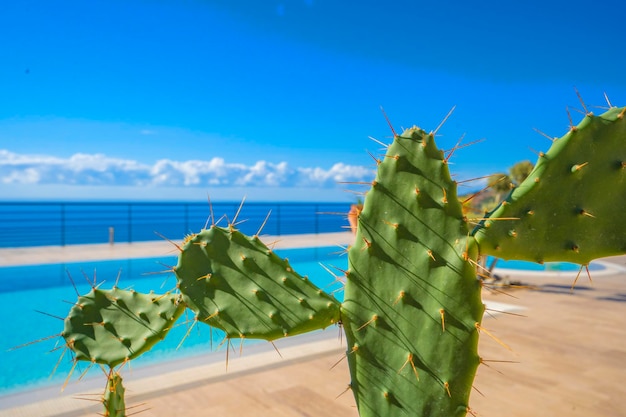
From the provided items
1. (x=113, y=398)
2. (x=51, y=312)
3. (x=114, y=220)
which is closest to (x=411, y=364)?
(x=113, y=398)

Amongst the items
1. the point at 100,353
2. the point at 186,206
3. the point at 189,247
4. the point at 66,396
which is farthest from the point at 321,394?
the point at 186,206

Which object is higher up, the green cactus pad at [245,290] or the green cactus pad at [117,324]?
the green cactus pad at [245,290]

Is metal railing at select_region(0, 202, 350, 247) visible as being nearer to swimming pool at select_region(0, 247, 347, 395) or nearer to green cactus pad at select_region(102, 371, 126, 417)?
swimming pool at select_region(0, 247, 347, 395)

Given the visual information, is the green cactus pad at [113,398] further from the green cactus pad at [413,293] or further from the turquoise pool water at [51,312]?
the turquoise pool water at [51,312]

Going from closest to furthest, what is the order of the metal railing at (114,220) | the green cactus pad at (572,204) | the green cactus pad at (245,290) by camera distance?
the green cactus pad at (572,204) → the green cactus pad at (245,290) → the metal railing at (114,220)

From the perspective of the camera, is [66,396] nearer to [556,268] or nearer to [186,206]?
[556,268]

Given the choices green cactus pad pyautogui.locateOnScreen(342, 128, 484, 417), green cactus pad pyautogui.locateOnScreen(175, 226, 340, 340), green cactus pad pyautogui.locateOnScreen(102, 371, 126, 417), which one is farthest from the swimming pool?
green cactus pad pyautogui.locateOnScreen(342, 128, 484, 417)

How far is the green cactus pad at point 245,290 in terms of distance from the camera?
1.22 m

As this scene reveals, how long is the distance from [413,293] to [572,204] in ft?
1.26

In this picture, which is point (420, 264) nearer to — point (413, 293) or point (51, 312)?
point (413, 293)

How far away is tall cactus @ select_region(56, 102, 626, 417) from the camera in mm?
1112

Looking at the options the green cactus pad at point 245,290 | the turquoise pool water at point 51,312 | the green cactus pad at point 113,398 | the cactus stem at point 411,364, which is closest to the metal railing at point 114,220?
the turquoise pool water at point 51,312

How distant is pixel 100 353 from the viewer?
1.44 meters

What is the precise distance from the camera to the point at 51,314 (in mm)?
5820
